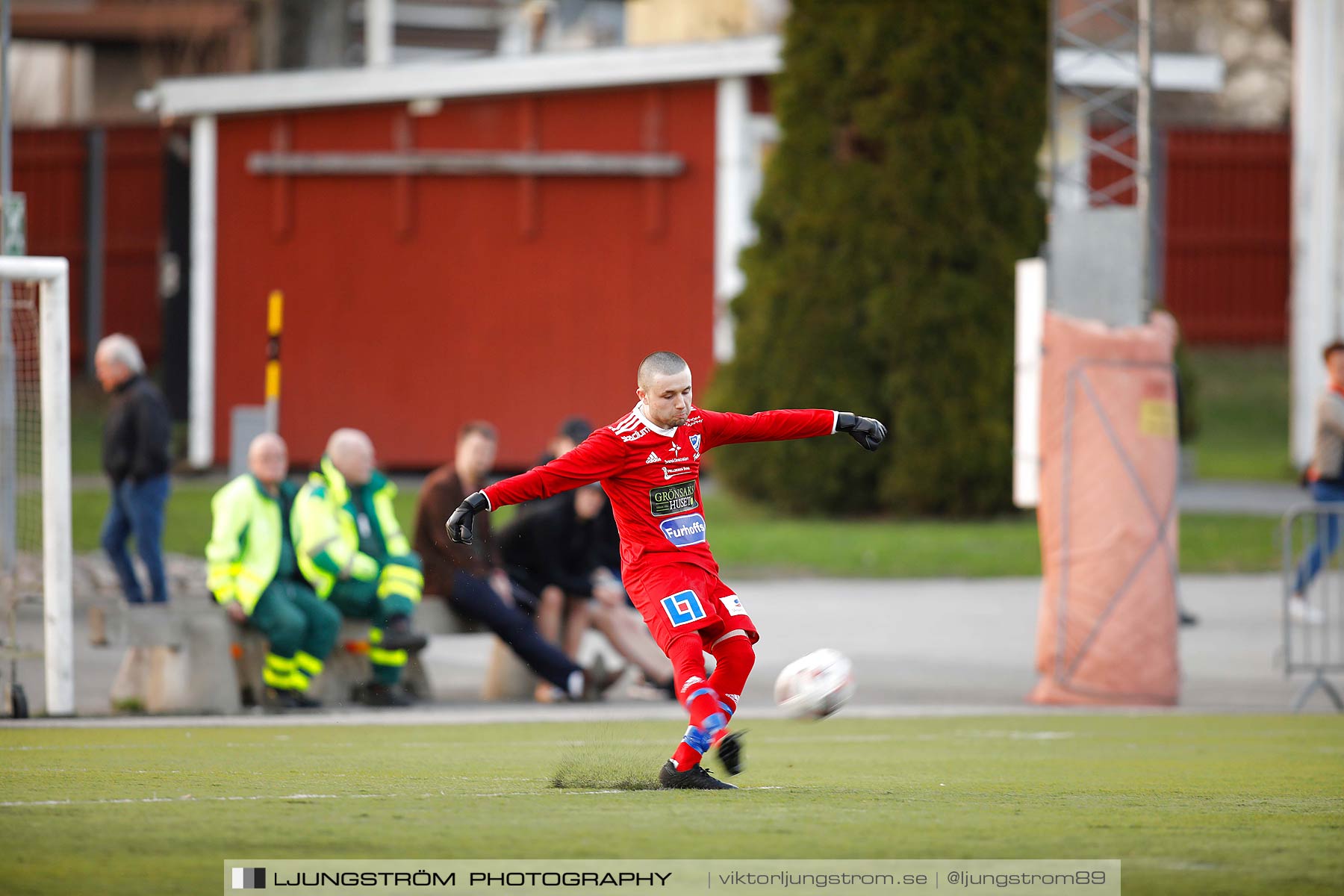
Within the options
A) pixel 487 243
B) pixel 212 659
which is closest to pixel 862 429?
pixel 212 659

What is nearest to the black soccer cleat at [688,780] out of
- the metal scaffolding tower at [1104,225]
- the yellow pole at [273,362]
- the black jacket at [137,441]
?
the metal scaffolding tower at [1104,225]

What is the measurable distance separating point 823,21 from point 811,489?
5.55m

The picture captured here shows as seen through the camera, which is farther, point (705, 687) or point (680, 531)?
point (680, 531)

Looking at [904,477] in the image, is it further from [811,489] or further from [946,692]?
[946,692]

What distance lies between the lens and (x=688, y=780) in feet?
23.3

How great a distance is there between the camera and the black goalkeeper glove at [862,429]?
773 centimetres

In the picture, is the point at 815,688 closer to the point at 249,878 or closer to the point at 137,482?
the point at 249,878

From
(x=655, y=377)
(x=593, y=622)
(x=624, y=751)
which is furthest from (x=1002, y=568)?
(x=655, y=377)

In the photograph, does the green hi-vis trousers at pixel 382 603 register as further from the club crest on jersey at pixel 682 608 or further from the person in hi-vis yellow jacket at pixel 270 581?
the club crest on jersey at pixel 682 608

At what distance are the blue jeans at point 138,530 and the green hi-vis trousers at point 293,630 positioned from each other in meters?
2.71

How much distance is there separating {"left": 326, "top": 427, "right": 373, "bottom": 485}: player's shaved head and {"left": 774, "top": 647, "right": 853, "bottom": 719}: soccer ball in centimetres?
497

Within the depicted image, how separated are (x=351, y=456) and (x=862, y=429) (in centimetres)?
493

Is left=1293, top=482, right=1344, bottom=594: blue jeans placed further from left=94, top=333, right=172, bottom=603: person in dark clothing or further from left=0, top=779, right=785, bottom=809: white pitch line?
left=94, top=333, right=172, bottom=603: person in dark clothing

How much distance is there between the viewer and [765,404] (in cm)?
2103
